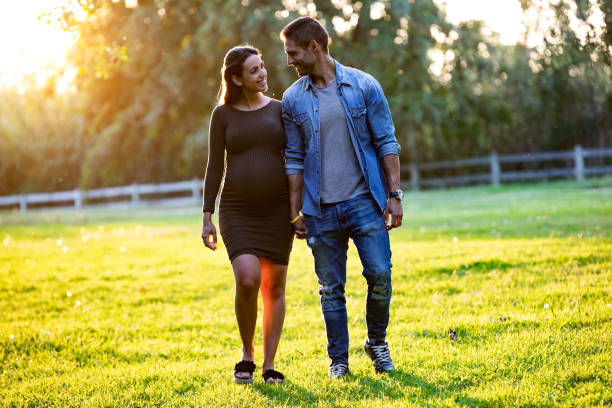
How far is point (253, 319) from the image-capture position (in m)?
4.57

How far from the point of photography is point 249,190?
4.49 m

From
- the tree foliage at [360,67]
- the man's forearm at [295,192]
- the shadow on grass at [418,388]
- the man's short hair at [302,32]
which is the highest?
the tree foliage at [360,67]

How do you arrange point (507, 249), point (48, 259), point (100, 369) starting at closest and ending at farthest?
1. point (100, 369)
2. point (507, 249)
3. point (48, 259)

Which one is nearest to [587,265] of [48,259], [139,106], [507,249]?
[507,249]

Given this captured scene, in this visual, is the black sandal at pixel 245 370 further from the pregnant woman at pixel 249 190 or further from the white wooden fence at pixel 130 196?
the white wooden fence at pixel 130 196

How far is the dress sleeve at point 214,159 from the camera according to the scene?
4555 mm

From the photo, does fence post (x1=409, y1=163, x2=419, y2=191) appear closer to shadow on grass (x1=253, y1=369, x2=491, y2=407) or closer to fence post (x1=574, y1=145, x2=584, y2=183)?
fence post (x1=574, y1=145, x2=584, y2=183)

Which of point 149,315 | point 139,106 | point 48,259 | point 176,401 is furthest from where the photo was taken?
point 139,106

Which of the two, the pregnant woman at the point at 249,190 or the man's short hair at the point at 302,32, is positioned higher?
the man's short hair at the point at 302,32

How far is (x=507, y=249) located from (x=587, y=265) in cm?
168

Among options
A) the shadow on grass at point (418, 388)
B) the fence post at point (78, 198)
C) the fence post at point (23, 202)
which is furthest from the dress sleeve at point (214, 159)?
the fence post at point (23, 202)

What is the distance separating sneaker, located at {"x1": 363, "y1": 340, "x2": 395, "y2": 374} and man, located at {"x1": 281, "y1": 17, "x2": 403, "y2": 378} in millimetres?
223

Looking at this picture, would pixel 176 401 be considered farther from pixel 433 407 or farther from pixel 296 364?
pixel 433 407

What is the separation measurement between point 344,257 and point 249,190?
2.50 ft
